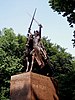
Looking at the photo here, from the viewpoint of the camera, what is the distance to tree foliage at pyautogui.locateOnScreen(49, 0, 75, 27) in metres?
21.2

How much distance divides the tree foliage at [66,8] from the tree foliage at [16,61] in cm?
528

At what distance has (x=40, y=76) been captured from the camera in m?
12.9

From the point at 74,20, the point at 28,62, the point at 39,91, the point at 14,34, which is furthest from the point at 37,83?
the point at 14,34

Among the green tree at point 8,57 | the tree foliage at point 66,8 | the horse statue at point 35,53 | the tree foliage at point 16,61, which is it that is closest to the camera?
the horse statue at point 35,53

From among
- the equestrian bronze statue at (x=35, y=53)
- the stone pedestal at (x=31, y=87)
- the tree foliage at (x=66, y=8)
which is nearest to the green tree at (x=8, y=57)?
the tree foliage at (x=66, y=8)

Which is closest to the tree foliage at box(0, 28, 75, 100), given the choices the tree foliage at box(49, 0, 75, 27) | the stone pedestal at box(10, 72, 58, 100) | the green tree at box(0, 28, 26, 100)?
the green tree at box(0, 28, 26, 100)

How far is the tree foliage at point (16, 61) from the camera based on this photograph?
2491 cm

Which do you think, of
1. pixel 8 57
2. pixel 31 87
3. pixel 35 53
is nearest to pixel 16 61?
pixel 8 57

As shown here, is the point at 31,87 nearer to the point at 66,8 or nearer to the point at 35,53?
the point at 35,53

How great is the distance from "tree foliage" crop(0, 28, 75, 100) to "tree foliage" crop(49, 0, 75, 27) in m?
5.28

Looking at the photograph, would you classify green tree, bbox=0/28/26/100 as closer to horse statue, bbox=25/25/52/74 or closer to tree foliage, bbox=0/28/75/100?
tree foliage, bbox=0/28/75/100

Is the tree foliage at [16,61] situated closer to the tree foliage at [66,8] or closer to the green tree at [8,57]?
the green tree at [8,57]

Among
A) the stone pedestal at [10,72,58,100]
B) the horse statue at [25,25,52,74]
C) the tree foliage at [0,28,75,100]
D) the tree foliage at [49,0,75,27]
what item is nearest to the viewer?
the stone pedestal at [10,72,58,100]

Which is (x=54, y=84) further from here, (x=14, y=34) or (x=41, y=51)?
(x=14, y=34)
